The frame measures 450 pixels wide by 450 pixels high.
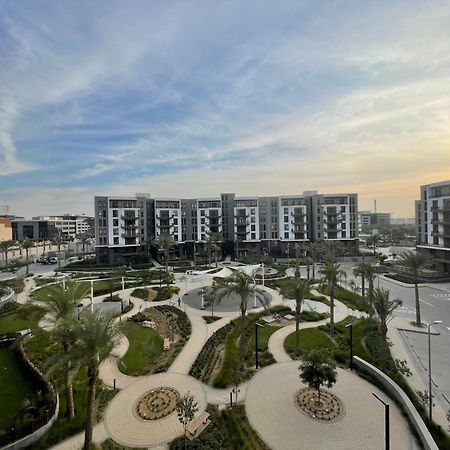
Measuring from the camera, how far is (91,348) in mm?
13117

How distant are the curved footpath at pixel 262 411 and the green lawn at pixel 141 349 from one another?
0.81 metres

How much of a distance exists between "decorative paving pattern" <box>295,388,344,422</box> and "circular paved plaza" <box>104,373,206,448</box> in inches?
245

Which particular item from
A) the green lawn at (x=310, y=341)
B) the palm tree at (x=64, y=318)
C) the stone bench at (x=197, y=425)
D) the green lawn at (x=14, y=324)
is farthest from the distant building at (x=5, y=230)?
the stone bench at (x=197, y=425)

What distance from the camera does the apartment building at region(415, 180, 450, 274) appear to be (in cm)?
5428

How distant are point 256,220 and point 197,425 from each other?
224ft

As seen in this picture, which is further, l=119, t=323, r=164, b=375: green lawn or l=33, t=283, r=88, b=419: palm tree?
l=119, t=323, r=164, b=375: green lawn

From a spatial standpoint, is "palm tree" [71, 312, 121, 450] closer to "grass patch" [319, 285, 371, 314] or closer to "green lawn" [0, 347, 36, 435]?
"green lawn" [0, 347, 36, 435]

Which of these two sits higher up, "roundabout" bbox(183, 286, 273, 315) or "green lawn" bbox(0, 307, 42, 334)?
"roundabout" bbox(183, 286, 273, 315)

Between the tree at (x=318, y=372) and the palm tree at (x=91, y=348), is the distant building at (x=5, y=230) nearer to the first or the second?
the palm tree at (x=91, y=348)

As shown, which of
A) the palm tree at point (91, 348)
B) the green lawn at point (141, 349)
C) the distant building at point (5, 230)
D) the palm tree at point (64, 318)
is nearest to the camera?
the palm tree at point (91, 348)

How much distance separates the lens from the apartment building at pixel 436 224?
5428cm

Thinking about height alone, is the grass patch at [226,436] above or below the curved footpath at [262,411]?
above

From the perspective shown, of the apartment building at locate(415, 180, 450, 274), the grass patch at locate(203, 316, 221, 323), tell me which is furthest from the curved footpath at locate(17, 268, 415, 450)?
the apartment building at locate(415, 180, 450, 274)

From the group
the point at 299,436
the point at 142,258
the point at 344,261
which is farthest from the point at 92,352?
the point at 344,261
